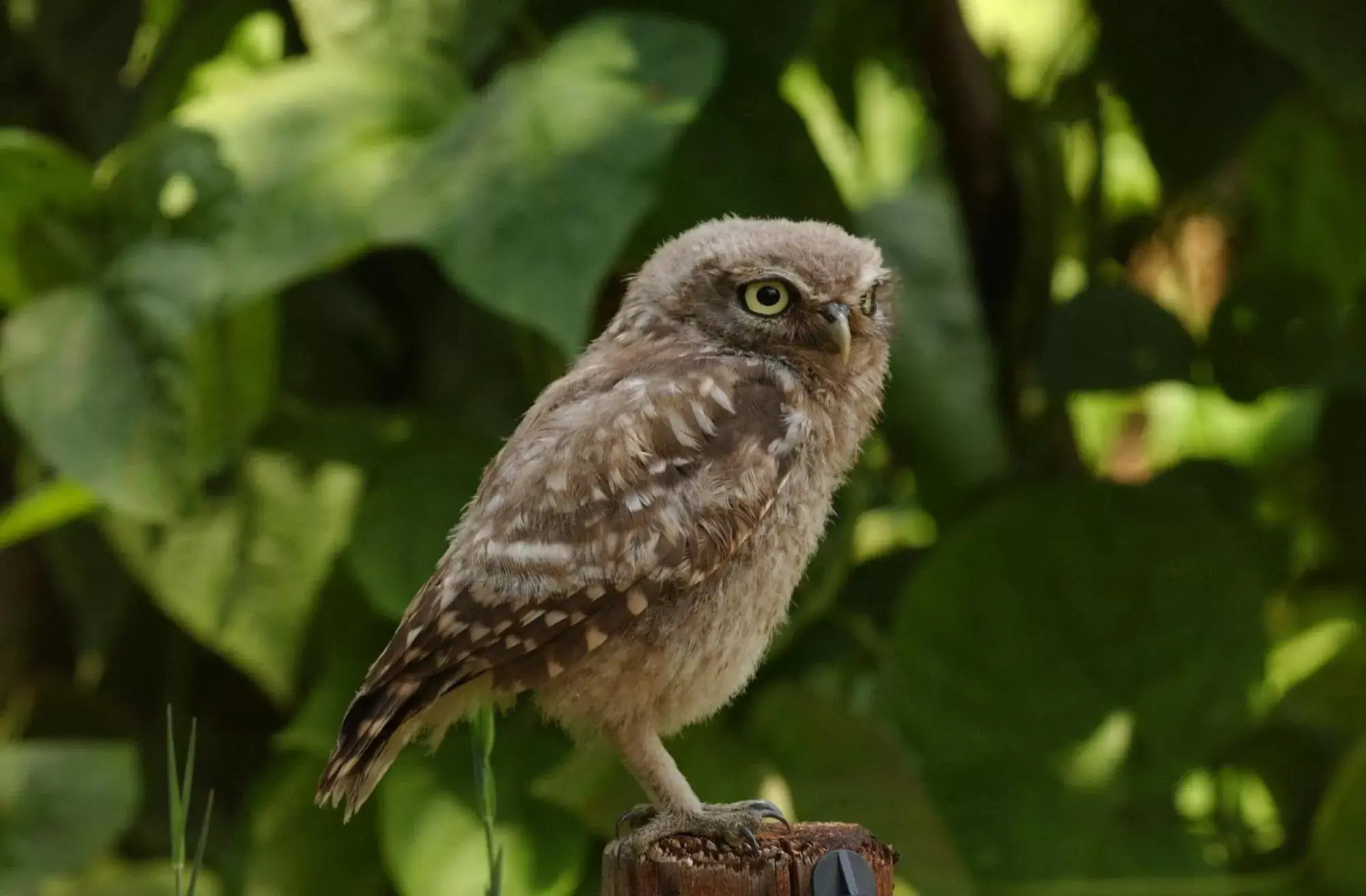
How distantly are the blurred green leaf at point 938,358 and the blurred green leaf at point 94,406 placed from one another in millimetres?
1132

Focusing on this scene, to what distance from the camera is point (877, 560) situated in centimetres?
308

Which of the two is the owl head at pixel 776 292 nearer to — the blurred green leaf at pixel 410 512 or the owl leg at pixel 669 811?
the owl leg at pixel 669 811

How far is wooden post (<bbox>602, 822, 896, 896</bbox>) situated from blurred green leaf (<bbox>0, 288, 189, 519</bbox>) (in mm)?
1020

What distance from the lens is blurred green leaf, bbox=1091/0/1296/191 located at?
2820mm

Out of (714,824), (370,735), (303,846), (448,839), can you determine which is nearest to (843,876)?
(714,824)

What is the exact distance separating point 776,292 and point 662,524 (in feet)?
1.05

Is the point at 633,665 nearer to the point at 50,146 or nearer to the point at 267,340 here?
the point at 267,340

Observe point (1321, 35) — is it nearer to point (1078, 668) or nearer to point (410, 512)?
point (1078, 668)

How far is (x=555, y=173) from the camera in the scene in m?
2.16

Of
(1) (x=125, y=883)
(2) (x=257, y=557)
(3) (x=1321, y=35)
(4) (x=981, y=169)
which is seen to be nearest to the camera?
(3) (x=1321, y=35)

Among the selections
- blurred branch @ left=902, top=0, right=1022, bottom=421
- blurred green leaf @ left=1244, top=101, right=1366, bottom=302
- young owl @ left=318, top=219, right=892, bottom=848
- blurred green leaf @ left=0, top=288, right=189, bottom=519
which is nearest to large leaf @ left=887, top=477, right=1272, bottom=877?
blurred branch @ left=902, top=0, right=1022, bottom=421

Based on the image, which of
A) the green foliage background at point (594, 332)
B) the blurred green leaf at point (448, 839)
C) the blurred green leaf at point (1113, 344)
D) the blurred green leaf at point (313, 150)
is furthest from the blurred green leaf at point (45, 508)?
the blurred green leaf at point (1113, 344)

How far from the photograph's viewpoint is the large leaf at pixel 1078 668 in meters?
2.71

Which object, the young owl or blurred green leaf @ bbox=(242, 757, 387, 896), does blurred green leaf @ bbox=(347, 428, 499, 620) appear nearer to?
blurred green leaf @ bbox=(242, 757, 387, 896)
